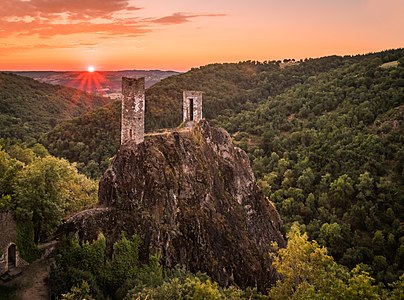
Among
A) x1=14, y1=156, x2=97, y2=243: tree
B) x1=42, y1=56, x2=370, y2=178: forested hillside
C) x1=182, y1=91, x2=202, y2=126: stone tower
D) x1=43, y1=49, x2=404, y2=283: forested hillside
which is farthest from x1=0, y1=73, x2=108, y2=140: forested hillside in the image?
x1=14, y1=156, x2=97, y2=243: tree

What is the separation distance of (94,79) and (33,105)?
3583 centimetres

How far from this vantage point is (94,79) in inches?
4496

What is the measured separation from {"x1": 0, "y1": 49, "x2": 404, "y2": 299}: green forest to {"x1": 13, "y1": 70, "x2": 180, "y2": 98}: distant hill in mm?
4143

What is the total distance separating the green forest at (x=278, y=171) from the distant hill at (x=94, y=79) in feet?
13.6

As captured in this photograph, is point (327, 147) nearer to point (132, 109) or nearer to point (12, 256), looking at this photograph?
point (132, 109)

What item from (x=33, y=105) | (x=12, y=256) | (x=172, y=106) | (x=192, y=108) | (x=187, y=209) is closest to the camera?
(x=12, y=256)

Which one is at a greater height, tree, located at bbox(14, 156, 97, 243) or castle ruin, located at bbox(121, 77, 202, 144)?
castle ruin, located at bbox(121, 77, 202, 144)

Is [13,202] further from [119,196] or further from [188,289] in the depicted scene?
[188,289]

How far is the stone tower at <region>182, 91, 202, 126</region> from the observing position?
4522 centimetres

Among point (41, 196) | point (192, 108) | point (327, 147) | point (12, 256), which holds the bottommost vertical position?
point (327, 147)

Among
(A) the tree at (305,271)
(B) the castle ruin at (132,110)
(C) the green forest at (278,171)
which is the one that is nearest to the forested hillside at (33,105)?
(C) the green forest at (278,171)

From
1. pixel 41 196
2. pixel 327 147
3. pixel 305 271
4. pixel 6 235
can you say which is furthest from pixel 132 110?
pixel 327 147

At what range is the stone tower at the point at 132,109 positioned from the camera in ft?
121

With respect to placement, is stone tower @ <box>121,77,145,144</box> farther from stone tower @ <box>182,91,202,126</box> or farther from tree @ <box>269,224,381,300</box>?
tree @ <box>269,224,381,300</box>
